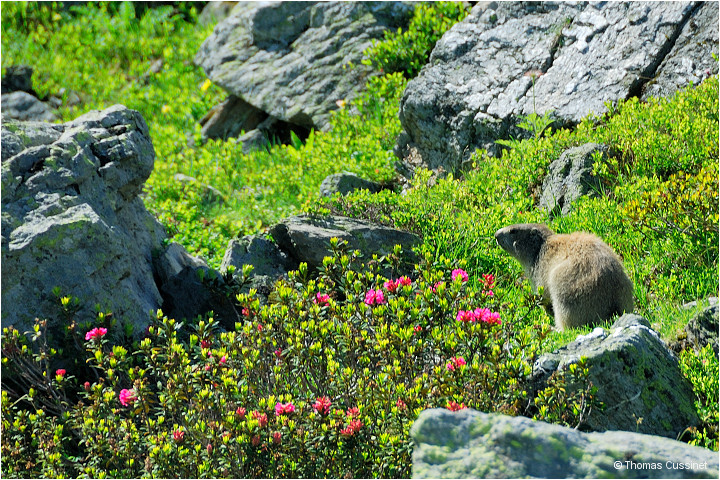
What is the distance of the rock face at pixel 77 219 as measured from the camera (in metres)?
6.17

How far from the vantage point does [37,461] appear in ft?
16.0

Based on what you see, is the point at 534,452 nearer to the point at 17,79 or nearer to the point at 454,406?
the point at 454,406

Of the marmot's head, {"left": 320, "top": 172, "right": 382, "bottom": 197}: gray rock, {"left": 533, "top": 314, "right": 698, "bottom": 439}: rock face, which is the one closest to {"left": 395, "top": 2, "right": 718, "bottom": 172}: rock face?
{"left": 320, "top": 172, "right": 382, "bottom": 197}: gray rock

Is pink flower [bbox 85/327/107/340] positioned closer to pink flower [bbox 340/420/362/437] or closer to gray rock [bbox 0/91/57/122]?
pink flower [bbox 340/420/362/437]

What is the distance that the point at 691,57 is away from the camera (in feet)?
31.3

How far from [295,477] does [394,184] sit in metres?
6.76

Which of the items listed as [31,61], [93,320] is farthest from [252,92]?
[93,320]

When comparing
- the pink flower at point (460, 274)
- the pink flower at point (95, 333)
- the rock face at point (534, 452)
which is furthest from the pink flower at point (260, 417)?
the pink flower at point (460, 274)

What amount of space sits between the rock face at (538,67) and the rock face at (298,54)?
2357mm

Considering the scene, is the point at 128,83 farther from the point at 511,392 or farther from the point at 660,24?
the point at 511,392

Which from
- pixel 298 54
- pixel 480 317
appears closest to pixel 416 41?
pixel 298 54

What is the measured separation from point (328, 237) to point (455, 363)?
9.94 feet

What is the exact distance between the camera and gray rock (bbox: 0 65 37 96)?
15202 millimetres

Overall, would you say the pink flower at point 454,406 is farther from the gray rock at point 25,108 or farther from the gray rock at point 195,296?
the gray rock at point 25,108
